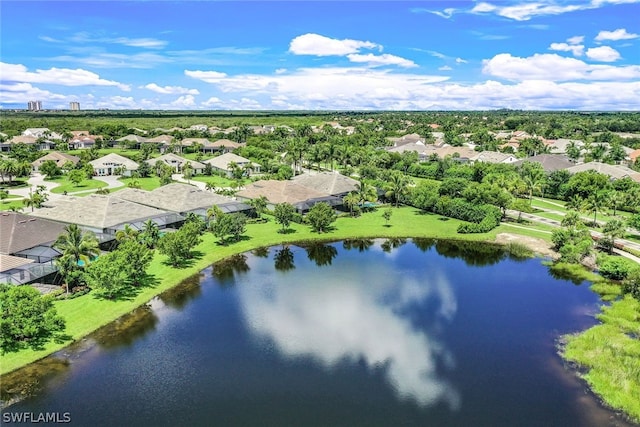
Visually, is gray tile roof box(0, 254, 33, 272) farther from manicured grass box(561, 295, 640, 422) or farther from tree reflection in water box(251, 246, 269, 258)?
manicured grass box(561, 295, 640, 422)

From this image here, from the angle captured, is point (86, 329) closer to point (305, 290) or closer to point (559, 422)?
point (305, 290)

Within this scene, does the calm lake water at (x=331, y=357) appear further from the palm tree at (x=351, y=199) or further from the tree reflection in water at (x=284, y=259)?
the palm tree at (x=351, y=199)

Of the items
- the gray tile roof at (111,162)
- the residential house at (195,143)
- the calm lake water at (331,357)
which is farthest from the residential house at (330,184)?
the residential house at (195,143)

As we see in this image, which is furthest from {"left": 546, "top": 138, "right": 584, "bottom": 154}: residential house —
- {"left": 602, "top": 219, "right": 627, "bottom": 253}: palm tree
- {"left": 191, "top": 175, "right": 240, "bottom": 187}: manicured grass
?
{"left": 191, "top": 175, "right": 240, "bottom": 187}: manicured grass

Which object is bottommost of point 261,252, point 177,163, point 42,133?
point 261,252

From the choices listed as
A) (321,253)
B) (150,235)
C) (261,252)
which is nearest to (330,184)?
(321,253)

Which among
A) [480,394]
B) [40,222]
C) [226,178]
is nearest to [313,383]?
[480,394]

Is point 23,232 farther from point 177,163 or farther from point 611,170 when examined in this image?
point 611,170
